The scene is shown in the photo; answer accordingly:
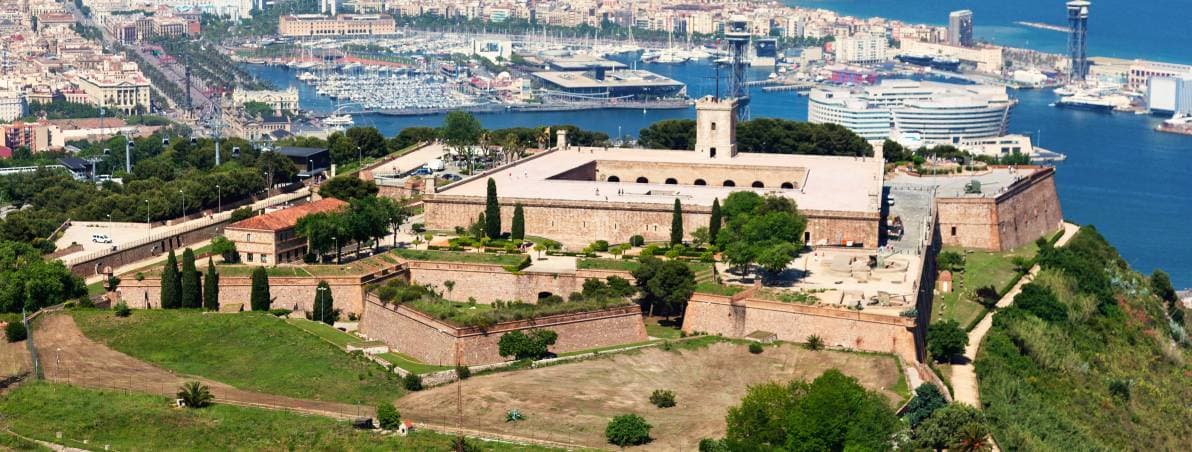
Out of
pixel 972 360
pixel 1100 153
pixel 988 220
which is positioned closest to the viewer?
pixel 972 360

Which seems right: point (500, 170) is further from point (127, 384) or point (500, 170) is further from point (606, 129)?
point (606, 129)

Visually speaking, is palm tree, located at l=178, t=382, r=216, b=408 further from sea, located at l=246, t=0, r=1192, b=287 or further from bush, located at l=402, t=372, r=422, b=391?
sea, located at l=246, t=0, r=1192, b=287

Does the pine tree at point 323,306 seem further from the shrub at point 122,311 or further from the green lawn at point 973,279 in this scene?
the green lawn at point 973,279

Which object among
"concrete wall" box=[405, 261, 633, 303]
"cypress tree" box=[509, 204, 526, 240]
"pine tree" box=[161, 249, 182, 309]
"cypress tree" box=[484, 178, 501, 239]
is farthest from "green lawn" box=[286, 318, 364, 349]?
"cypress tree" box=[509, 204, 526, 240]

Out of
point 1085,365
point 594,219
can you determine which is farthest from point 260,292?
point 1085,365

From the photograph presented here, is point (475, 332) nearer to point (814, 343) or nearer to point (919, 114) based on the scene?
point (814, 343)

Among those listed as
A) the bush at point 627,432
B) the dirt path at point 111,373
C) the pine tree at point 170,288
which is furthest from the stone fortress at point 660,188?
the bush at point 627,432
